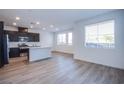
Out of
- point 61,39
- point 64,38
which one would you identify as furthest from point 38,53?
point 61,39

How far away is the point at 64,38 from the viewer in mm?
10430

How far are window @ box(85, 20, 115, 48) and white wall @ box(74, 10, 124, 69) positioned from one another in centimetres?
26

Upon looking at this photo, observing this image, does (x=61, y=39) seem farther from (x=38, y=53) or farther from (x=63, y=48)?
(x=38, y=53)

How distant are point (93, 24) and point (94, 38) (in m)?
0.82

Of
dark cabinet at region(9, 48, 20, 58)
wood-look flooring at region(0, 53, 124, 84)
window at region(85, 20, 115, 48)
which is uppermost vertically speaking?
window at region(85, 20, 115, 48)

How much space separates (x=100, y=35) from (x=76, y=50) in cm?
194

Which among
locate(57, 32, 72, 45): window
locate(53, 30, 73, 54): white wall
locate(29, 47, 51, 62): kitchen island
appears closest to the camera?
locate(29, 47, 51, 62): kitchen island

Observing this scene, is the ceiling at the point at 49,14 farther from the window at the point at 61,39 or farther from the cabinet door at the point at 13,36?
the window at the point at 61,39

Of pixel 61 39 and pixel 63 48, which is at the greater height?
pixel 61 39

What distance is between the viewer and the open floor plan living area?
327 centimetres

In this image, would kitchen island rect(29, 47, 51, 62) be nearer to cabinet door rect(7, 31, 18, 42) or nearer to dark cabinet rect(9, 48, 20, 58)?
dark cabinet rect(9, 48, 20, 58)

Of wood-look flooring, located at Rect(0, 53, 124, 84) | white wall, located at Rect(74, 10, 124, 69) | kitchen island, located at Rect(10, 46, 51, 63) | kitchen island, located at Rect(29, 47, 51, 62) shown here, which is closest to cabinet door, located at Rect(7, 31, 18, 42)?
kitchen island, located at Rect(10, 46, 51, 63)

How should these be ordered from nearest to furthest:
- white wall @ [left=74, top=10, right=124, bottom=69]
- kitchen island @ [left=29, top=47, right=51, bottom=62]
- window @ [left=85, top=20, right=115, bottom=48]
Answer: white wall @ [left=74, top=10, right=124, bottom=69] → window @ [left=85, top=20, right=115, bottom=48] → kitchen island @ [left=29, top=47, right=51, bottom=62]
